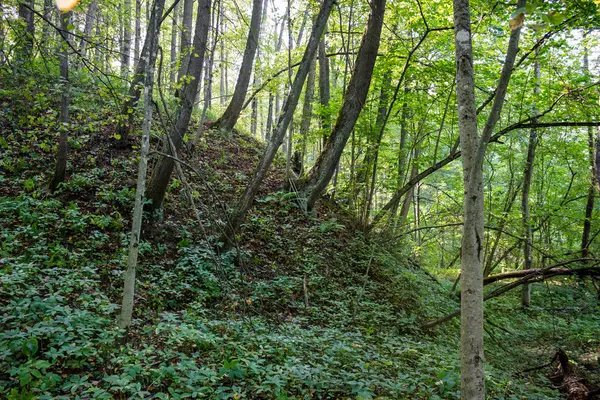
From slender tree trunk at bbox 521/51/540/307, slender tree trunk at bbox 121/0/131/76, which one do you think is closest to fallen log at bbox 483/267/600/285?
slender tree trunk at bbox 521/51/540/307

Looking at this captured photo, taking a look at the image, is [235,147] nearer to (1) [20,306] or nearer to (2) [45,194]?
(2) [45,194]

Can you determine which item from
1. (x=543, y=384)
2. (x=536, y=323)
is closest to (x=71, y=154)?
(x=543, y=384)

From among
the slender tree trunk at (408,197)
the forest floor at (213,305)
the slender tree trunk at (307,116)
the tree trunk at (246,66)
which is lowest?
the forest floor at (213,305)

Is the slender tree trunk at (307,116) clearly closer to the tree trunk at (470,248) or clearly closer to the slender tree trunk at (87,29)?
the slender tree trunk at (87,29)

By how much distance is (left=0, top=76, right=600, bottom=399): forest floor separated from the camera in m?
3.32

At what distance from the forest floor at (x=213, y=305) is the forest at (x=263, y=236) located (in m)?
0.03

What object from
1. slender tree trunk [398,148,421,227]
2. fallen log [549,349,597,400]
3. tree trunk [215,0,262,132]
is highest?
tree trunk [215,0,262,132]

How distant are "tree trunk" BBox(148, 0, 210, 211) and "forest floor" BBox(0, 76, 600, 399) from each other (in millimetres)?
535

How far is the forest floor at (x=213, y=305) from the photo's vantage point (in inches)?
131

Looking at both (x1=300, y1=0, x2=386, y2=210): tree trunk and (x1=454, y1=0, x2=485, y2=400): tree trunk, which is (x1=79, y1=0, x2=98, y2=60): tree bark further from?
(x1=300, y1=0, x2=386, y2=210): tree trunk

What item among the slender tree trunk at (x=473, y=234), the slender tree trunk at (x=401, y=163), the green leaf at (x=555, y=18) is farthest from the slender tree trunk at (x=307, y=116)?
the green leaf at (x=555, y=18)

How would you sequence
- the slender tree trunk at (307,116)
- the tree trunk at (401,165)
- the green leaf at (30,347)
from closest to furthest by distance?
the green leaf at (30,347), the tree trunk at (401,165), the slender tree trunk at (307,116)

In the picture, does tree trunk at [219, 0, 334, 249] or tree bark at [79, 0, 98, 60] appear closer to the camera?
tree bark at [79, 0, 98, 60]

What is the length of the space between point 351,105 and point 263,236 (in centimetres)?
333
